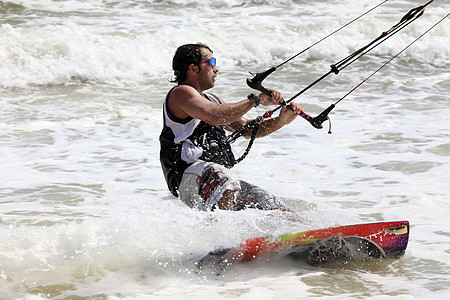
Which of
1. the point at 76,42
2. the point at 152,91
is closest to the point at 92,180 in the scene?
the point at 152,91

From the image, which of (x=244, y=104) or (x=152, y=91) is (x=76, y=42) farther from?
(x=244, y=104)

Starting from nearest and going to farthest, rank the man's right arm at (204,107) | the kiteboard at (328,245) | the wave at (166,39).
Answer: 1. the man's right arm at (204,107)
2. the kiteboard at (328,245)
3. the wave at (166,39)

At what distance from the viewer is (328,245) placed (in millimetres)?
4012

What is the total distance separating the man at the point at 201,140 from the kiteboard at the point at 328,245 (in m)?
0.28

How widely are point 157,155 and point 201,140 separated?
3.05 meters

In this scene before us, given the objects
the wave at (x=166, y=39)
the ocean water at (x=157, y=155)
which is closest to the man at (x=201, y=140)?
the ocean water at (x=157, y=155)

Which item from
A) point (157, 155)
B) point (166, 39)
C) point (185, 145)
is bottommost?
point (157, 155)

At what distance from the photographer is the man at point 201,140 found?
381 centimetres

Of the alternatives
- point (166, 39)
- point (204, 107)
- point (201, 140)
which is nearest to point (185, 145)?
point (201, 140)

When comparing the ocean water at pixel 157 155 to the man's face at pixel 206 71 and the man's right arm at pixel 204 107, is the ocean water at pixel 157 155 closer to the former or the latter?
the man's right arm at pixel 204 107

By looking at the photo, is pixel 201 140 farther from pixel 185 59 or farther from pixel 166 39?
pixel 166 39

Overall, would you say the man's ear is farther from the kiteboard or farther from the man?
the kiteboard

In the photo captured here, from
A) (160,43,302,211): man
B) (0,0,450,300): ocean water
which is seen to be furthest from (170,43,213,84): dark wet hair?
(0,0,450,300): ocean water

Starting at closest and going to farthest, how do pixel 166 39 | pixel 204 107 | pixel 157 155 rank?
pixel 204 107 < pixel 157 155 < pixel 166 39
